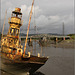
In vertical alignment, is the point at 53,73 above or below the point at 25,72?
below

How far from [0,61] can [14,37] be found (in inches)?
253

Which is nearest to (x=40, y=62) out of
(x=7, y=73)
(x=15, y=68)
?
(x=15, y=68)

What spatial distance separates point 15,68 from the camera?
54.0 ft

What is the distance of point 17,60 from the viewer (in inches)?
624

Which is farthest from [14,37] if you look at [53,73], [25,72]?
[53,73]

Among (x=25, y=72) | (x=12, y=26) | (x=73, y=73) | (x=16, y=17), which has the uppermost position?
(x=16, y=17)

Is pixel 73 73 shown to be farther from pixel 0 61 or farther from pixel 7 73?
pixel 0 61

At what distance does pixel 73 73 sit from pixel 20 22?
1782 centimetres

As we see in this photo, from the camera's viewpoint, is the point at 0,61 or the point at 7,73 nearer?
the point at 7,73

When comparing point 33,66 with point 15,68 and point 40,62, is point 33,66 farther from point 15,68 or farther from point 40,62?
point 15,68

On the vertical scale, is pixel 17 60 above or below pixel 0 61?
above

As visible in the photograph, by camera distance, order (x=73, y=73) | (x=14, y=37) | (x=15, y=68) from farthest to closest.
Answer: (x=14, y=37)
(x=73, y=73)
(x=15, y=68)

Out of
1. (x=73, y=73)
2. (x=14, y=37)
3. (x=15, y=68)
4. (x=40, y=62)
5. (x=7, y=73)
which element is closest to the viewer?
(x=40, y=62)

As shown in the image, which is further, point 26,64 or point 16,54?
point 16,54
